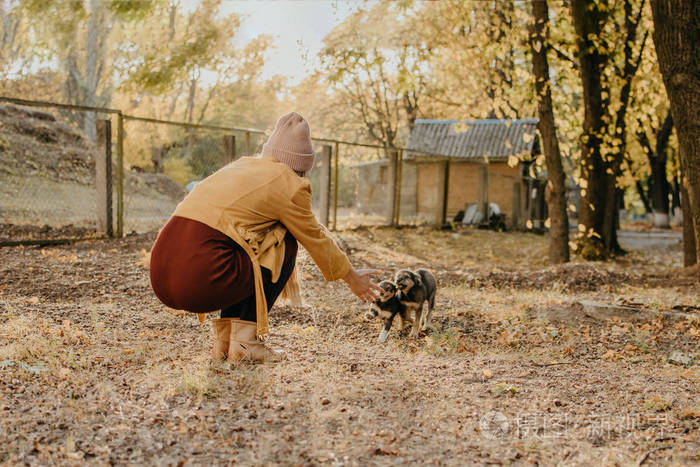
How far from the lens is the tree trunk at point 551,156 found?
10250mm

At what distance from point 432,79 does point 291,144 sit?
28006 millimetres

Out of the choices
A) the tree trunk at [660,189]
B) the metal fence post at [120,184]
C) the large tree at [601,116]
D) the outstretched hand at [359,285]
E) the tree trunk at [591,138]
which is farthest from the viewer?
the tree trunk at [660,189]

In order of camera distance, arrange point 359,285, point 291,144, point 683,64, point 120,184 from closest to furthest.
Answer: point 291,144
point 359,285
point 683,64
point 120,184

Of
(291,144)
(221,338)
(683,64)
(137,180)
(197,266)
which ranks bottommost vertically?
(221,338)

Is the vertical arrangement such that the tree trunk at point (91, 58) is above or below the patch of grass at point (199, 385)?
above

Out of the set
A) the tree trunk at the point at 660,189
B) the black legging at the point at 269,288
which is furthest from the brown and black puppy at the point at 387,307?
the tree trunk at the point at 660,189

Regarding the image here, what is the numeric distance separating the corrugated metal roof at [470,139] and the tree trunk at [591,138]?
45.2ft

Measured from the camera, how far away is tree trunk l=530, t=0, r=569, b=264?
10.2 meters

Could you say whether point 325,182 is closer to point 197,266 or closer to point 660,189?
point 197,266

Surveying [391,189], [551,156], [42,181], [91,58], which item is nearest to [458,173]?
[391,189]

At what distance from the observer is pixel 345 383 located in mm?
3424

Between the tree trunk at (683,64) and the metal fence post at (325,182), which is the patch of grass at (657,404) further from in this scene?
the metal fence post at (325,182)

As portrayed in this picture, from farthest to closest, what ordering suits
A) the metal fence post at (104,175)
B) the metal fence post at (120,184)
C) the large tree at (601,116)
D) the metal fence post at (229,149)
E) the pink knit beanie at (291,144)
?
1. the large tree at (601,116)
2. the metal fence post at (229,149)
3. the metal fence post at (120,184)
4. the metal fence post at (104,175)
5. the pink knit beanie at (291,144)

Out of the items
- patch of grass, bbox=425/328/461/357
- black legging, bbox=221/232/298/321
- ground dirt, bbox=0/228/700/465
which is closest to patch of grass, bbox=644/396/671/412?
ground dirt, bbox=0/228/700/465
